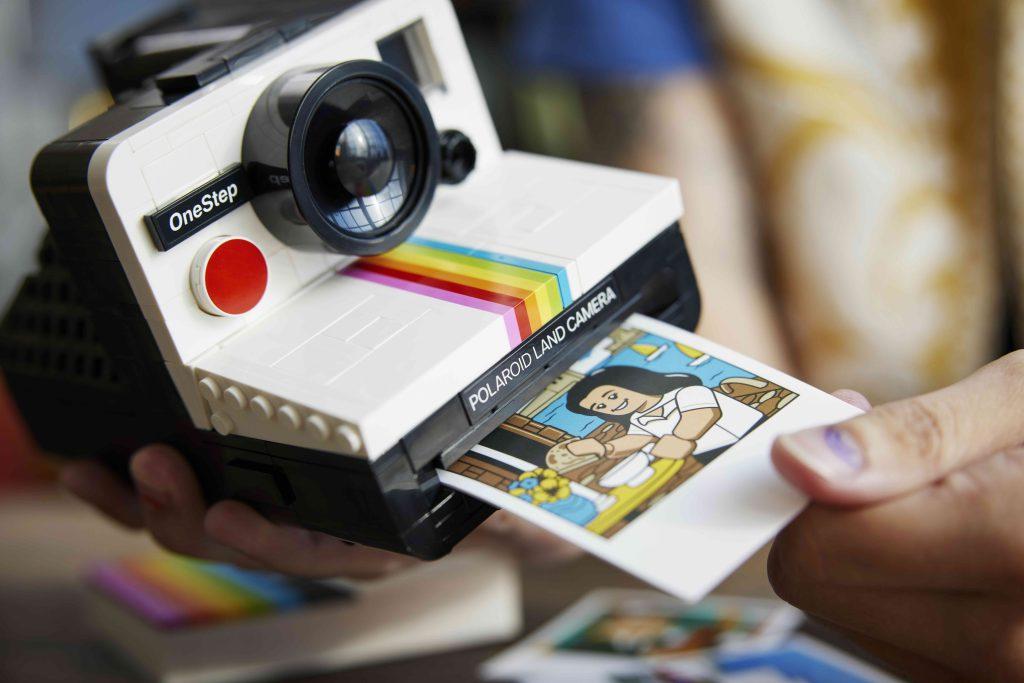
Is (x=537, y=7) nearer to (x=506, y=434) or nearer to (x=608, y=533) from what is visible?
(x=506, y=434)

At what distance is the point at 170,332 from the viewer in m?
0.64

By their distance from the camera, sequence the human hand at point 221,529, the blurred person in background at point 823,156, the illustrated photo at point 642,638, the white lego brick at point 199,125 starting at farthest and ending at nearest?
the blurred person in background at point 823,156 < the illustrated photo at point 642,638 < the human hand at point 221,529 < the white lego brick at point 199,125

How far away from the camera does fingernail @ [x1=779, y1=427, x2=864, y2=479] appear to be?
542 mm

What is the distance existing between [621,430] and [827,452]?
0.14 metres

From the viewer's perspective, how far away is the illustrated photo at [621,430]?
0.59 metres

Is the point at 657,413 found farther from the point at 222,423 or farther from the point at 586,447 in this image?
the point at 222,423

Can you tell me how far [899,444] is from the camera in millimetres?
560

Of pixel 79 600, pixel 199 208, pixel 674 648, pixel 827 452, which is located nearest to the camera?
pixel 827 452

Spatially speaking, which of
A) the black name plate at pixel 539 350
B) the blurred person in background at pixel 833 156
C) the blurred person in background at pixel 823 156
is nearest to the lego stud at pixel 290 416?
the black name plate at pixel 539 350

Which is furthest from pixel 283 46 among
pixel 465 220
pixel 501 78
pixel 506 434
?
pixel 501 78

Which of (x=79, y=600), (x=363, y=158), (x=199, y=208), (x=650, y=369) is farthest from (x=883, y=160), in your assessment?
(x=79, y=600)

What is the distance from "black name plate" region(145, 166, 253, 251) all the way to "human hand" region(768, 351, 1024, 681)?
0.40m

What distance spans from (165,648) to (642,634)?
1.51ft

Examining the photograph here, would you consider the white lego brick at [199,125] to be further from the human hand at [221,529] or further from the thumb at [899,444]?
the thumb at [899,444]
